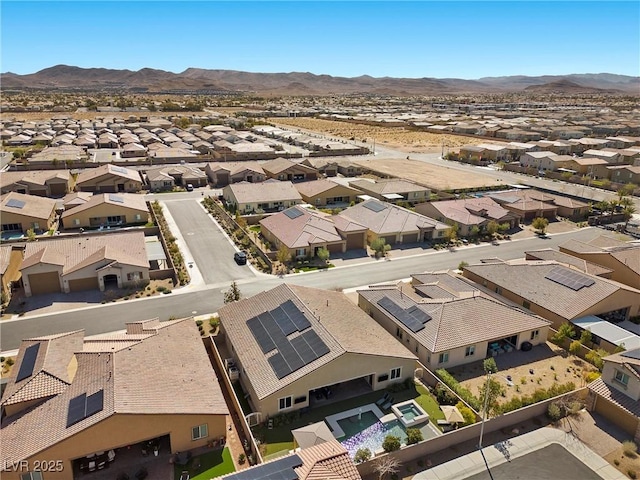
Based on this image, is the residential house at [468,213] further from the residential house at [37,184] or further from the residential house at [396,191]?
the residential house at [37,184]

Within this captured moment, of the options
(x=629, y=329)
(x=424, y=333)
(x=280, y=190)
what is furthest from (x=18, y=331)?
(x=629, y=329)

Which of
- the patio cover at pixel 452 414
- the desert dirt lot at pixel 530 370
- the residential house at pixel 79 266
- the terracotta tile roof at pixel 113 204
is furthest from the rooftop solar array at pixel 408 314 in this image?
the terracotta tile roof at pixel 113 204

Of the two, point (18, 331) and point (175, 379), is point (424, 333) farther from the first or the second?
point (18, 331)

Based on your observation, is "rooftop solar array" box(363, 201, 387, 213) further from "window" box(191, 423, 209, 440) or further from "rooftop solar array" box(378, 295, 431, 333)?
"window" box(191, 423, 209, 440)

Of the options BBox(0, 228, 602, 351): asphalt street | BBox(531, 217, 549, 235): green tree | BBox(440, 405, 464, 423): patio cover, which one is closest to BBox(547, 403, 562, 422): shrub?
BBox(440, 405, 464, 423): patio cover

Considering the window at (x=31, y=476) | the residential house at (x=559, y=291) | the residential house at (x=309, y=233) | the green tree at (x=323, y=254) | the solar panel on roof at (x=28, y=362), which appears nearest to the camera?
the window at (x=31, y=476)
